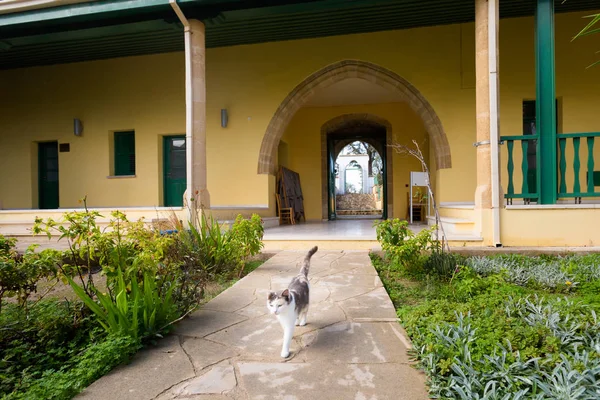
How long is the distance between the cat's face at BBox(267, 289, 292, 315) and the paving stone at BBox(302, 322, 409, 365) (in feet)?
1.03

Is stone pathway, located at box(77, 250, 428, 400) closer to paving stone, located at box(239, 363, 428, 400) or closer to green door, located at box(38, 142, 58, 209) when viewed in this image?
paving stone, located at box(239, 363, 428, 400)

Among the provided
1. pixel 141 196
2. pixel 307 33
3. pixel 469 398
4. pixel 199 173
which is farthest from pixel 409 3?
pixel 141 196

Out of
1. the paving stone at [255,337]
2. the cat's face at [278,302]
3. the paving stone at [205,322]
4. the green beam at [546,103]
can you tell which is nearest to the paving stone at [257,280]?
the paving stone at [205,322]

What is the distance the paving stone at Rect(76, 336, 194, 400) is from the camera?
153 centimetres

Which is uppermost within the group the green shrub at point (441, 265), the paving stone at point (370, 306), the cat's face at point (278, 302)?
the cat's face at point (278, 302)

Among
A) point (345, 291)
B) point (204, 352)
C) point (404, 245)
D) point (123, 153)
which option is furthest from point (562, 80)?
point (123, 153)

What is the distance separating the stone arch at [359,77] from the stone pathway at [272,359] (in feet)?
17.2

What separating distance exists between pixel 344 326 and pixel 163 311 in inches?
44.9

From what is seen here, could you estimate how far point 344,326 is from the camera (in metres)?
2.21

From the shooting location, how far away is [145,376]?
1.68m

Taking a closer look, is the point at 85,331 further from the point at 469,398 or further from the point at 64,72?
the point at 64,72

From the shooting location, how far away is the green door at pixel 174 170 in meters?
8.47

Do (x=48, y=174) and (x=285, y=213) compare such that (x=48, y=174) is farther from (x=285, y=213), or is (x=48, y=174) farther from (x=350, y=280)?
(x=350, y=280)

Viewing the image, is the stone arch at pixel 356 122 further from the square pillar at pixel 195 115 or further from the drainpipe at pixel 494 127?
the square pillar at pixel 195 115
